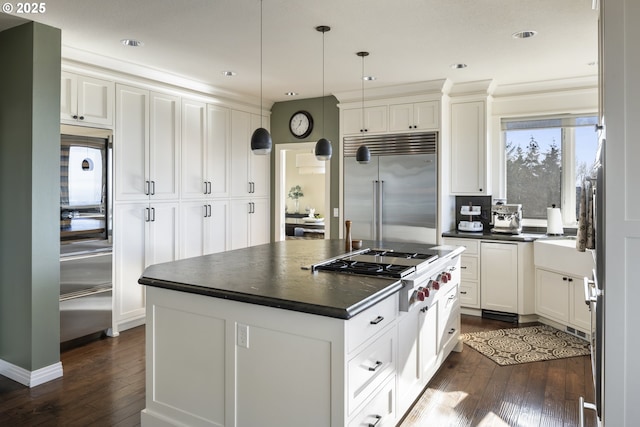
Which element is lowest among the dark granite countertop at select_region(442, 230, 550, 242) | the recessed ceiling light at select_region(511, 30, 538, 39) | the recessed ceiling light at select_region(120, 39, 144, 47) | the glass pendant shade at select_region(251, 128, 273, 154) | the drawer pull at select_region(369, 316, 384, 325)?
the drawer pull at select_region(369, 316, 384, 325)

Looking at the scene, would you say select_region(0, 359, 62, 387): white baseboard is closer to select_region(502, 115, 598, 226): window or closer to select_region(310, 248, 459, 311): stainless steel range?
select_region(310, 248, 459, 311): stainless steel range

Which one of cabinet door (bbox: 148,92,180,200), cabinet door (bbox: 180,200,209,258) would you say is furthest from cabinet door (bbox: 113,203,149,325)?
cabinet door (bbox: 180,200,209,258)

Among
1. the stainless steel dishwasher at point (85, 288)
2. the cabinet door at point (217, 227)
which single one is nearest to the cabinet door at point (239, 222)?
the cabinet door at point (217, 227)

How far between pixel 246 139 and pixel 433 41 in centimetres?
286

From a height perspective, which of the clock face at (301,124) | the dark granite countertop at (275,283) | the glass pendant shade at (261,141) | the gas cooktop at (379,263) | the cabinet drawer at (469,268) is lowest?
the cabinet drawer at (469,268)

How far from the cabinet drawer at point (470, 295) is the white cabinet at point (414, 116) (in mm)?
1776

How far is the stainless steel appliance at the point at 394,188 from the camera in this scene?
5027 mm

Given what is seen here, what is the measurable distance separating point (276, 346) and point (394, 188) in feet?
11.5

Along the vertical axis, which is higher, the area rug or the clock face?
Answer: the clock face

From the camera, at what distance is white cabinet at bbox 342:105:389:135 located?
207 inches

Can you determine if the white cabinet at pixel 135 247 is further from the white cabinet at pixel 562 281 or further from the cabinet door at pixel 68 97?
the white cabinet at pixel 562 281

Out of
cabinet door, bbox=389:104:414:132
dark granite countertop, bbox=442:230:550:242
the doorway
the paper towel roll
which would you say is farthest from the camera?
the doorway

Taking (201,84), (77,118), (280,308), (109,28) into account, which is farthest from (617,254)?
(201,84)

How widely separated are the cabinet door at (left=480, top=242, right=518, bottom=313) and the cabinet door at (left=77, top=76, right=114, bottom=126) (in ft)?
13.1
